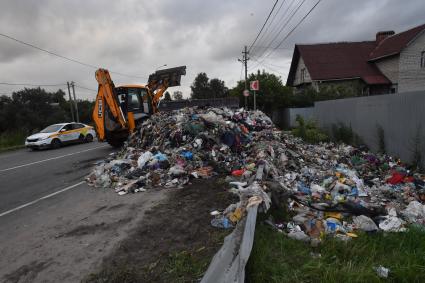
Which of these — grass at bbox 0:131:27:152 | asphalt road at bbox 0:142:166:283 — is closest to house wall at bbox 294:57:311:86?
asphalt road at bbox 0:142:166:283

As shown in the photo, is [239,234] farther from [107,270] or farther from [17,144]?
[17,144]

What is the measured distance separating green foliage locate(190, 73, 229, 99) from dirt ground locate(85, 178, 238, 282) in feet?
238

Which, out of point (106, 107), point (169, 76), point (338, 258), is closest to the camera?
point (338, 258)

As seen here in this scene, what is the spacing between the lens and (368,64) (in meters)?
26.4

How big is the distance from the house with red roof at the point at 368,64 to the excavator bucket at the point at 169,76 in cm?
1347

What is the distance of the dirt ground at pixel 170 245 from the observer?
3219 mm

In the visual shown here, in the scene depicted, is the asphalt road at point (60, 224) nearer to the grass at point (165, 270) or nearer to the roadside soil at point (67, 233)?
the roadside soil at point (67, 233)

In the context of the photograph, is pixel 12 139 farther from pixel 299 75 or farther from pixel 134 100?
pixel 299 75

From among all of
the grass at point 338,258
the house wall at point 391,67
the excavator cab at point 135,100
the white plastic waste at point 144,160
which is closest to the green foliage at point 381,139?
the grass at point 338,258

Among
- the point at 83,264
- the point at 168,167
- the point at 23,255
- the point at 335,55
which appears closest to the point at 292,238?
the point at 83,264

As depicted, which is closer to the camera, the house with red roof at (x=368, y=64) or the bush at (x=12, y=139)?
the bush at (x=12, y=139)

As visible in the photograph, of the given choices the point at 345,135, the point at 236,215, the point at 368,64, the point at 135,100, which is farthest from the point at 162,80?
the point at 368,64

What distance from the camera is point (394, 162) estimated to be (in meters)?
8.50

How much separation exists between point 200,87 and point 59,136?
66867mm
